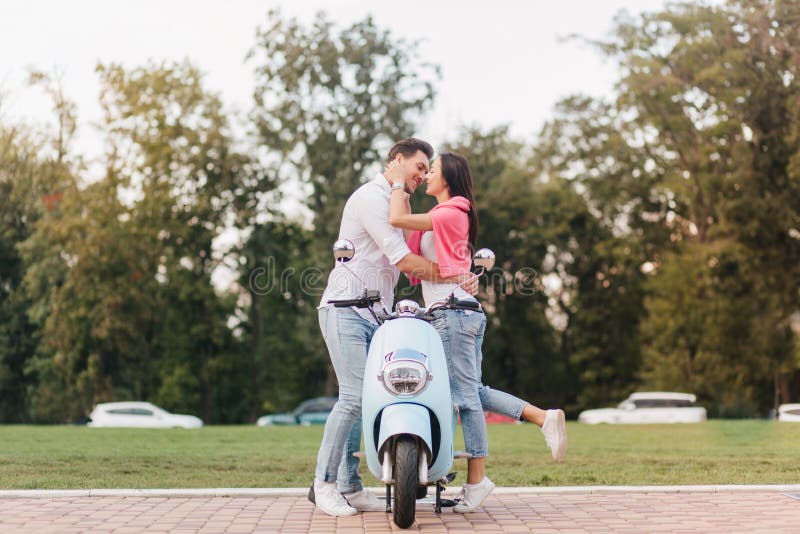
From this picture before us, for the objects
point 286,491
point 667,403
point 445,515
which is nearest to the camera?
point 445,515

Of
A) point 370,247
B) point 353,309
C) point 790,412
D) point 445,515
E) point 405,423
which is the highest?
point 370,247

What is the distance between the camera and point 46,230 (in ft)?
140

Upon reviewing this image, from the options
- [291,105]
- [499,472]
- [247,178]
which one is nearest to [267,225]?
[247,178]

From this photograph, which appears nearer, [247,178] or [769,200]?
[769,200]

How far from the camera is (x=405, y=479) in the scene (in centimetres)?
546

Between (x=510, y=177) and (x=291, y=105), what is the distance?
920 cm

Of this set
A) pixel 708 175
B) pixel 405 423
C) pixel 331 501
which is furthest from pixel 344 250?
pixel 708 175

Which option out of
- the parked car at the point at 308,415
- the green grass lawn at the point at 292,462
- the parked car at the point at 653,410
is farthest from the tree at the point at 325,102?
the green grass lawn at the point at 292,462

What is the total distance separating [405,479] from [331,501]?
2.80 feet

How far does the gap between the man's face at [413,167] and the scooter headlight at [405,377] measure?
1.21 m

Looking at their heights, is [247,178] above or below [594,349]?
above

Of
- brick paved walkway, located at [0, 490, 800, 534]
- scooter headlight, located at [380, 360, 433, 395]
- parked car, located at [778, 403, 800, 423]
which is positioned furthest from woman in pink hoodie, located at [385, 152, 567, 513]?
parked car, located at [778, 403, 800, 423]

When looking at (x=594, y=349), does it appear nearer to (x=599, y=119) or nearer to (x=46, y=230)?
(x=599, y=119)

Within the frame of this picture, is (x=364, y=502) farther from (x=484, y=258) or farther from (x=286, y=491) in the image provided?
(x=484, y=258)
